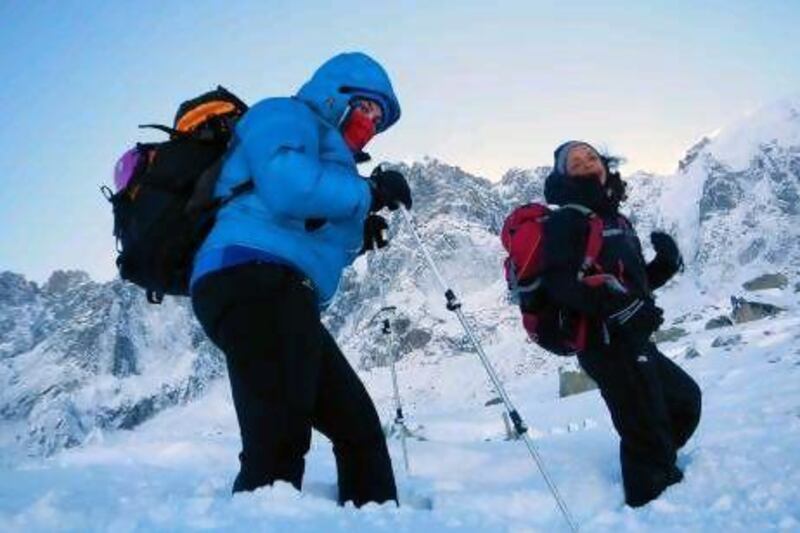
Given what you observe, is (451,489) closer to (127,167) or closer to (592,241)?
(592,241)

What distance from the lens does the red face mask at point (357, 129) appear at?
4453 mm

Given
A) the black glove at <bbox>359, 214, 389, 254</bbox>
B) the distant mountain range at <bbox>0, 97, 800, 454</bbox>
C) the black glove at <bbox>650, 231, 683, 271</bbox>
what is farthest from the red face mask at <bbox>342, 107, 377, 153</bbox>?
the distant mountain range at <bbox>0, 97, 800, 454</bbox>

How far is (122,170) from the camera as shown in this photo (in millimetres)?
4051

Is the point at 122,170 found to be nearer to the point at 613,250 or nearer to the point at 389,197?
the point at 389,197

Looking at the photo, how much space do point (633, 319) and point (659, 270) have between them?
1031 mm

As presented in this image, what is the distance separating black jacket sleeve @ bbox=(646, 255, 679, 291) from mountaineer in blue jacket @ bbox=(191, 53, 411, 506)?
3007 millimetres

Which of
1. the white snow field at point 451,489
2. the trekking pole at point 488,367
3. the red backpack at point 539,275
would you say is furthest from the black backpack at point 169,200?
the red backpack at point 539,275

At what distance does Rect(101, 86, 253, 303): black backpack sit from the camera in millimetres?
3861

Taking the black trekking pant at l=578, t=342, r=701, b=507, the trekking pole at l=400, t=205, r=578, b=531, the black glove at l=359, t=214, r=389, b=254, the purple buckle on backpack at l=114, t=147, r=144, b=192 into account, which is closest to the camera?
the purple buckle on backpack at l=114, t=147, r=144, b=192

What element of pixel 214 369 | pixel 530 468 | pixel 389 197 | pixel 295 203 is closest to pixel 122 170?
pixel 295 203

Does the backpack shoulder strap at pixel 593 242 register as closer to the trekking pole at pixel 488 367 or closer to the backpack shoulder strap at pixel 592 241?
the backpack shoulder strap at pixel 592 241

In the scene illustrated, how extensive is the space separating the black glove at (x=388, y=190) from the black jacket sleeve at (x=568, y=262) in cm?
106

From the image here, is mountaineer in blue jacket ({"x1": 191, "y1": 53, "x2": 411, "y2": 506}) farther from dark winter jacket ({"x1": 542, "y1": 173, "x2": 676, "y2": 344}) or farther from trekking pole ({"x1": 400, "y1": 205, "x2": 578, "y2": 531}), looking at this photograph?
dark winter jacket ({"x1": 542, "y1": 173, "x2": 676, "y2": 344})

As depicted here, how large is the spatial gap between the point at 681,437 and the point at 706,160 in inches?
7812
